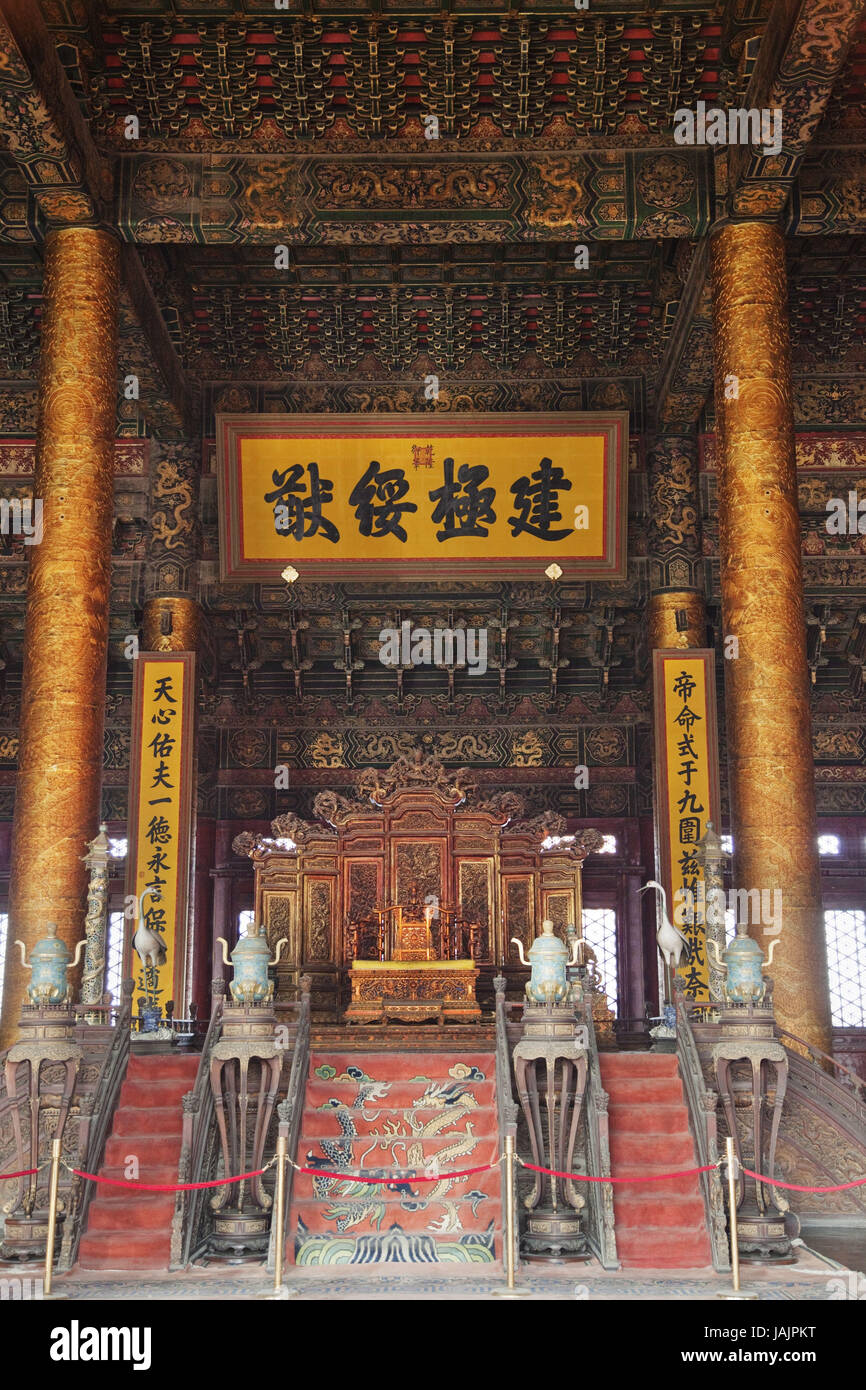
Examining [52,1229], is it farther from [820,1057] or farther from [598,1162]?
[820,1057]

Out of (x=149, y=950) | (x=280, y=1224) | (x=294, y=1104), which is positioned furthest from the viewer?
(x=149, y=950)

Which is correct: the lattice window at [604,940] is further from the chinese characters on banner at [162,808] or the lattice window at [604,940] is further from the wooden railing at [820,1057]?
the wooden railing at [820,1057]

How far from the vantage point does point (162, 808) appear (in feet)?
29.8

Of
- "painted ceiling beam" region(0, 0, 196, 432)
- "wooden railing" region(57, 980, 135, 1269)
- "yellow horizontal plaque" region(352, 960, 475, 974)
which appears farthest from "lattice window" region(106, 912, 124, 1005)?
"wooden railing" region(57, 980, 135, 1269)

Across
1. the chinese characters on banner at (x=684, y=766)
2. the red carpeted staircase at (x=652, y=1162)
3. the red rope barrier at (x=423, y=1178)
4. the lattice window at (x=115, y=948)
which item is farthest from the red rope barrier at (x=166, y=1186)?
the lattice window at (x=115, y=948)

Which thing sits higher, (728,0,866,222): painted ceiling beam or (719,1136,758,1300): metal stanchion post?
(728,0,866,222): painted ceiling beam

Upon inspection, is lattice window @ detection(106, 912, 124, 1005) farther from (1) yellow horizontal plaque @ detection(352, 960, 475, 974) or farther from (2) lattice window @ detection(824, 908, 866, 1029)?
(2) lattice window @ detection(824, 908, 866, 1029)

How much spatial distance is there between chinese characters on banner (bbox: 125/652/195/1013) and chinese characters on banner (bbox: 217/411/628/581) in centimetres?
130

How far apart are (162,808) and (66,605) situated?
257 centimetres

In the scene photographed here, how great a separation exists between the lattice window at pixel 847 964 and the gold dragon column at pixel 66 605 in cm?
777

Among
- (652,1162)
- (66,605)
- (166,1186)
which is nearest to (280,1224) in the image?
(166,1186)

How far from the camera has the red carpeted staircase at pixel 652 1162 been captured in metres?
4.87

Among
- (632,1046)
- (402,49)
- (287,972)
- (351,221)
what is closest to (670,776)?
(632,1046)

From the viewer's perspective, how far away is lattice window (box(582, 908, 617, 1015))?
11.7 meters
